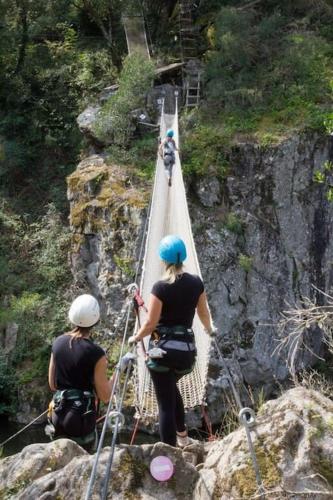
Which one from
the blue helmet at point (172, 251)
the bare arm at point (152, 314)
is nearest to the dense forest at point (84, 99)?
the blue helmet at point (172, 251)

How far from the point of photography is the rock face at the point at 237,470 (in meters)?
2.25

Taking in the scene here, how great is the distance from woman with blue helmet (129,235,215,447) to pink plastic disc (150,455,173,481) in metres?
0.55

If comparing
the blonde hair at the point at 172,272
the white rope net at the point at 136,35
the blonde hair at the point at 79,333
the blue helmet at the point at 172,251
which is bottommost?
the blonde hair at the point at 79,333

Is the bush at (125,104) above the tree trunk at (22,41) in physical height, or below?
below

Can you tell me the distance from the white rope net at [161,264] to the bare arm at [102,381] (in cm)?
115

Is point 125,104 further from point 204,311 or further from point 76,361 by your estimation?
point 76,361

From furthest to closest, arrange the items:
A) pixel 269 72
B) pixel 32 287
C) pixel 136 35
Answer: pixel 136 35
pixel 32 287
pixel 269 72

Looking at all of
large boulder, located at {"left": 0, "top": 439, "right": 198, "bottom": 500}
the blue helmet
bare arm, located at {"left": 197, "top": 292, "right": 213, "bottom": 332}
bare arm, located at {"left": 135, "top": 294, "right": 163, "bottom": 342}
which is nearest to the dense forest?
bare arm, located at {"left": 197, "top": 292, "right": 213, "bottom": 332}

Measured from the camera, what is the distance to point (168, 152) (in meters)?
8.38

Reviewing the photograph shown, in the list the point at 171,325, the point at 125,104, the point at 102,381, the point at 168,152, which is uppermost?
the point at 125,104

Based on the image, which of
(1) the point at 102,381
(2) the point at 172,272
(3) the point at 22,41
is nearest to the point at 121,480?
(1) the point at 102,381

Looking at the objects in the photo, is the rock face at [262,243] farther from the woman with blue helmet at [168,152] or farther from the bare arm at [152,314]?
the bare arm at [152,314]

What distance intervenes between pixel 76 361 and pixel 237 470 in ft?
2.55

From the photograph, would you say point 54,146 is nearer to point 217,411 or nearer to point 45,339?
point 45,339
